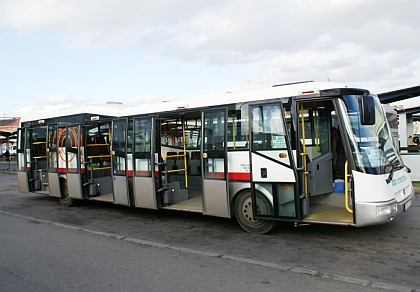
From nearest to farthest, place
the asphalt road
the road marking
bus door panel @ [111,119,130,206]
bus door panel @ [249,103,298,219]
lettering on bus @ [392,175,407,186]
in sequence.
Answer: the road marking, the asphalt road, lettering on bus @ [392,175,407,186], bus door panel @ [249,103,298,219], bus door panel @ [111,119,130,206]

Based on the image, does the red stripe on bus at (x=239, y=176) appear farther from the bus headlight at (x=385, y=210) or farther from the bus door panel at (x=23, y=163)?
the bus door panel at (x=23, y=163)

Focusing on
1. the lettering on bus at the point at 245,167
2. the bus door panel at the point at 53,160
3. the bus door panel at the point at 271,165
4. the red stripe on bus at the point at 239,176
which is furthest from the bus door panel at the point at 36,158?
the bus door panel at the point at 271,165

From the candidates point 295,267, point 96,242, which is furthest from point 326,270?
point 96,242

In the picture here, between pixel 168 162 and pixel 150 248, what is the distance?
3216mm

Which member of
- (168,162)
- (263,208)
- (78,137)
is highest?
(78,137)

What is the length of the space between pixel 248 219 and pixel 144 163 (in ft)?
9.79

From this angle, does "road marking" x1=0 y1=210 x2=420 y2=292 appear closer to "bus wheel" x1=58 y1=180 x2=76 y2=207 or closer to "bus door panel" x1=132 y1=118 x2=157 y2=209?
"bus door panel" x1=132 y1=118 x2=157 y2=209

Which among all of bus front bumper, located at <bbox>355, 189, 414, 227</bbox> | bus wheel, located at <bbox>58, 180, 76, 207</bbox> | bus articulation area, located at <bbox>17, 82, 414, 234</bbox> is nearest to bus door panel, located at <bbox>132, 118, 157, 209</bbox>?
bus articulation area, located at <bbox>17, 82, 414, 234</bbox>

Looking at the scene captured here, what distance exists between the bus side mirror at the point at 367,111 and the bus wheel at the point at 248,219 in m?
2.52

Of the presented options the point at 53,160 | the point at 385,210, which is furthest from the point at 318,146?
the point at 53,160

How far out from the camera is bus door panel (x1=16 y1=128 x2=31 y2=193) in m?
13.0

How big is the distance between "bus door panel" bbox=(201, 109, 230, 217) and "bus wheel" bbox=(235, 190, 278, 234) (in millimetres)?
243

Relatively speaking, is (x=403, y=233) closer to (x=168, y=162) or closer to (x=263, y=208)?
(x=263, y=208)

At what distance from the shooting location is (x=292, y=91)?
7.23 m
